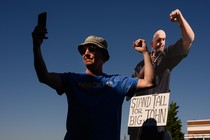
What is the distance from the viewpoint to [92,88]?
2828mm

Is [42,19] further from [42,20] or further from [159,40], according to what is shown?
[159,40]

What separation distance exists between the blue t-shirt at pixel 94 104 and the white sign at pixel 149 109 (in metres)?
3.81

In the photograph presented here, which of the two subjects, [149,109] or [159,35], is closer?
[149,109]

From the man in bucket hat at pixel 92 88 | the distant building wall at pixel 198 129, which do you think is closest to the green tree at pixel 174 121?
the distant building wall at pixel 198 129

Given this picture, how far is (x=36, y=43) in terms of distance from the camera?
2.50 meters

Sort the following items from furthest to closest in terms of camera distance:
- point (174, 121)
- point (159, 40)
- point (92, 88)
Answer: point (174, 121), point (159, 40), point (92, 88)

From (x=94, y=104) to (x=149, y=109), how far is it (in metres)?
4.37

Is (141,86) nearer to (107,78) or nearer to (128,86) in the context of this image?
(128,86)

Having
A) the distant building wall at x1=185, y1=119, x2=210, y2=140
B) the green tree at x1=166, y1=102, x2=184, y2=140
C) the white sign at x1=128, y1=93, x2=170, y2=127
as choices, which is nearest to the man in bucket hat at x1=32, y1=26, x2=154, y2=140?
the white sign at x1=128, y1=93, x2=170, y2=127

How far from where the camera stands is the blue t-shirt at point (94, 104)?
2.65m

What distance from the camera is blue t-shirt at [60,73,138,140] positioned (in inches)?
104

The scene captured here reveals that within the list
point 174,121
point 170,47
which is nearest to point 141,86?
point 170,47

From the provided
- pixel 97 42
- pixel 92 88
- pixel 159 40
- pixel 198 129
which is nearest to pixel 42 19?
pixel 97 42

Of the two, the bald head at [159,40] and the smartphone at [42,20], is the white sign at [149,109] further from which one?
the smartphone at [42,20]
